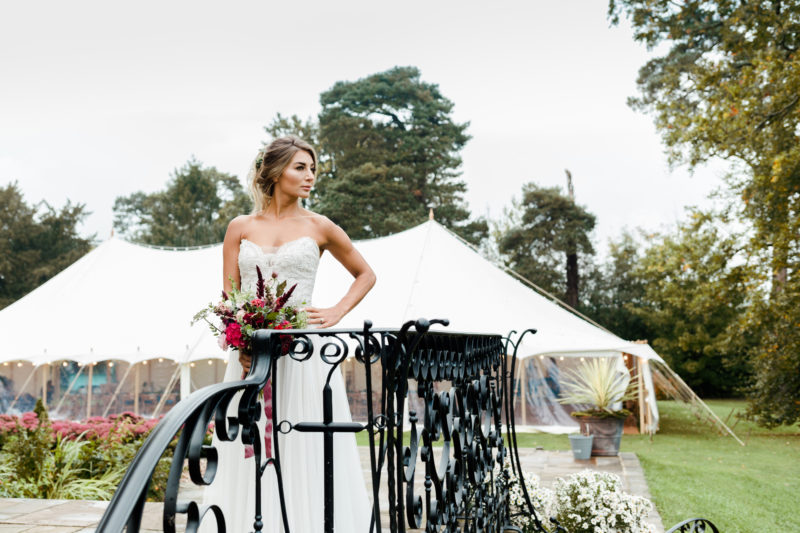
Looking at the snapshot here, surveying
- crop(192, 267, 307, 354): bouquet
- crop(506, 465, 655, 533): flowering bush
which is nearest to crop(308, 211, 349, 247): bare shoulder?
crop(192, 267, 307, 354): bouquet

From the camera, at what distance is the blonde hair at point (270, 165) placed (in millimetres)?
2729

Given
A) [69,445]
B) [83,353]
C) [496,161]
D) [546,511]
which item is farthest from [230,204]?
[546,511]

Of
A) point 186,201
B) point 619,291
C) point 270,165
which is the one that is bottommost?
point 270,165

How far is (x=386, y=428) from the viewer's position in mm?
1592

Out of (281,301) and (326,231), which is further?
(326,231)

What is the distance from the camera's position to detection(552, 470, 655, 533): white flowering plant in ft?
12.6

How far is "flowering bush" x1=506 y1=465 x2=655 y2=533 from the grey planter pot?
13.0ft

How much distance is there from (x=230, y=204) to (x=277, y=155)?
27.9 meters

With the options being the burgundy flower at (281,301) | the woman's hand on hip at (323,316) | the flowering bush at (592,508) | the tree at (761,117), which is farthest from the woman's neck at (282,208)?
the tree at (761,117)

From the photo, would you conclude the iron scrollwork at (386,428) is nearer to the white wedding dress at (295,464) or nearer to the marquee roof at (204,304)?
the white wedding dress at (295,464)

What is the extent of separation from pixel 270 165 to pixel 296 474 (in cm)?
123

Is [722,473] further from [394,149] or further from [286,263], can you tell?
[394,149]

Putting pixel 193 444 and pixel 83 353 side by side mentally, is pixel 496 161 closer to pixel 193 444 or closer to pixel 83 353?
pixel 83 353

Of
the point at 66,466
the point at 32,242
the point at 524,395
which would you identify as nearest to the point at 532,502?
the point at 66,466
